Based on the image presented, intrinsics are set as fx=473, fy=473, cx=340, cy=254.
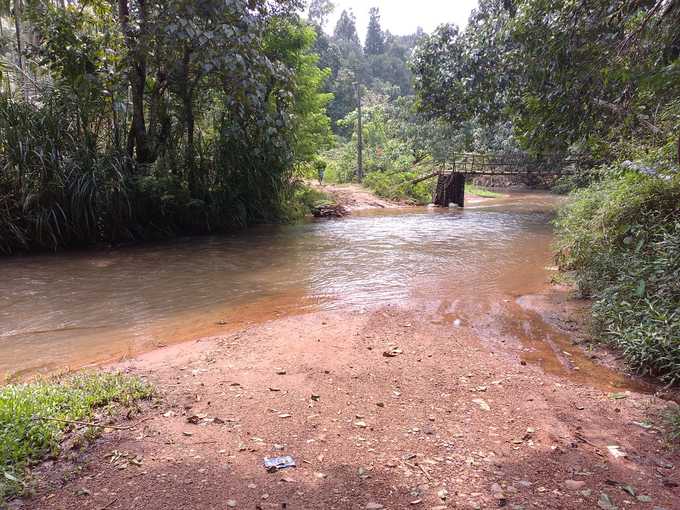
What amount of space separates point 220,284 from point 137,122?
5756 millimetres

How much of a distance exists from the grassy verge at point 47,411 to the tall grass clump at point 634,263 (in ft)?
12.7

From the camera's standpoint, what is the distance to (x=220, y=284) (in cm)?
731

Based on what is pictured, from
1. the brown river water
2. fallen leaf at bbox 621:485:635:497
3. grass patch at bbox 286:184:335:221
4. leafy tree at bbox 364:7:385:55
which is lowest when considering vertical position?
the brown river water

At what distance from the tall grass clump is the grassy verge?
388 centimetres

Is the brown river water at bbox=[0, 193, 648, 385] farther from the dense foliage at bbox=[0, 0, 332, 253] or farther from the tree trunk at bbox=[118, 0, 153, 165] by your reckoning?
the tree trunk at bbox=[118, 0, 153, 165]

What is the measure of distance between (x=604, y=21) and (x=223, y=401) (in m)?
5.95

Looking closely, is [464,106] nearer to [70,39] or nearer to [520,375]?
[70,39]

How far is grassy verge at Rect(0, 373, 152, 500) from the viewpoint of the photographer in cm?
232

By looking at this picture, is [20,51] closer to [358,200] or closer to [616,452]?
[358,200]

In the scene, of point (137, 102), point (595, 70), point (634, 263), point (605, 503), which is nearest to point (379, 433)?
point (605, 503)

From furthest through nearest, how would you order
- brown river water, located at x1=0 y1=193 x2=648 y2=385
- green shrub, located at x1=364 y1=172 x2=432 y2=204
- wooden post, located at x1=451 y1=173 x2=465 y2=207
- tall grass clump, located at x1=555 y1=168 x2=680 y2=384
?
green shrub, located at x1=364 y1=172 x2=432 y2=204
wooden post, located at x1=451 y1=173 x2=465 y2=207
brown river water, located at x1=0 y1=193 x2=648 y2=385
tall grass clump, located at x1=555 y1=168 x2=680 y2=384

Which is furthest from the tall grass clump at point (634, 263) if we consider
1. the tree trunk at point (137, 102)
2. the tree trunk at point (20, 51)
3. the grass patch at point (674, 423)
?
Result: the tree trunk at point (20, 51)

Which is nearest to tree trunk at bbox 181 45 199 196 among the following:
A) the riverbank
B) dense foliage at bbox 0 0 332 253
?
dense foliage at bbox 0 0 332 253

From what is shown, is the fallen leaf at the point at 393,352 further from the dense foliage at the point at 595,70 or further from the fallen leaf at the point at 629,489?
the dense foliage at the point at 595,70
